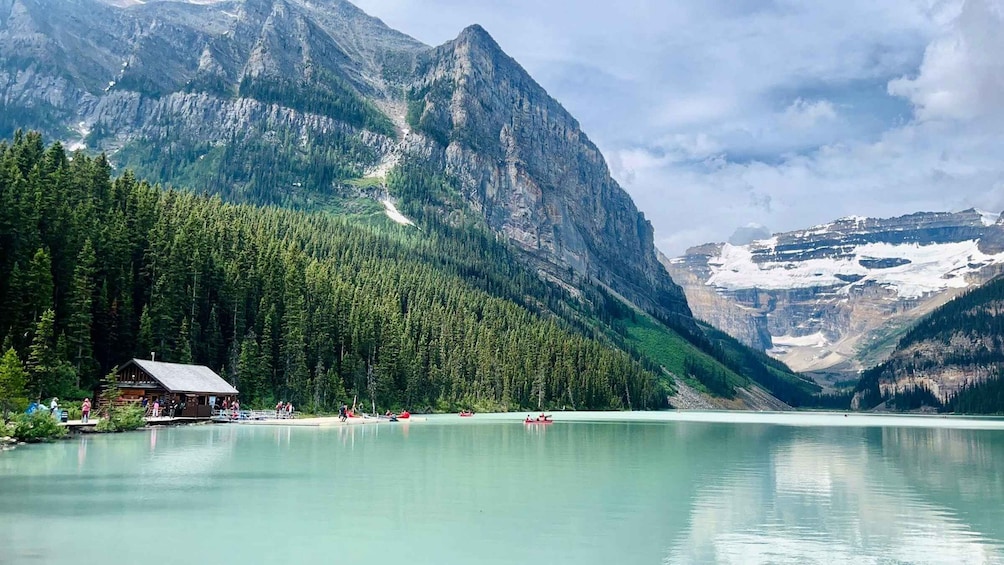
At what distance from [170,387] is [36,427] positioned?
26.5 meters

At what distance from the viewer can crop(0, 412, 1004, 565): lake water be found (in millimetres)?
23766

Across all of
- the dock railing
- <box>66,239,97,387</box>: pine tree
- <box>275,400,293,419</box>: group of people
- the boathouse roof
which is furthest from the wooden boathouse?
<box>275,400,293,419</box>: group of people

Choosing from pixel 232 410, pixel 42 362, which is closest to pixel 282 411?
pixel 232 410

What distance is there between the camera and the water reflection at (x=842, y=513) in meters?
25.1

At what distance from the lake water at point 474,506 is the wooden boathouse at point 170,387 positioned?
68.7 feet

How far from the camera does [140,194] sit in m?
109

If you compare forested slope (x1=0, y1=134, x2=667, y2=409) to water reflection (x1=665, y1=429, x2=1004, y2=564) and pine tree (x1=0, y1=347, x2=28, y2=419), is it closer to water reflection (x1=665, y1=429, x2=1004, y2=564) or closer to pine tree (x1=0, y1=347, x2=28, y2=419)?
pine tree (x1=0, y1=347, x2=28, y2=419)

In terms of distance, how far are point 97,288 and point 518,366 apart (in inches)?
4142

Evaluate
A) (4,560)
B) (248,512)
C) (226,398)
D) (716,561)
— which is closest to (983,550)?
(716,561)

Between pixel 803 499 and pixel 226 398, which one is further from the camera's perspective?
pixel 226 398

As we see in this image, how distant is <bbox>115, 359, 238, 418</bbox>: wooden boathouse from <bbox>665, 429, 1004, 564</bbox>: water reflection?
55.8 meters

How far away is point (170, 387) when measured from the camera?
3209 inches

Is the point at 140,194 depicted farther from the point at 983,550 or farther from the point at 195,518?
the point at 983,550

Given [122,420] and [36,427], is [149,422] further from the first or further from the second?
[36,427]
